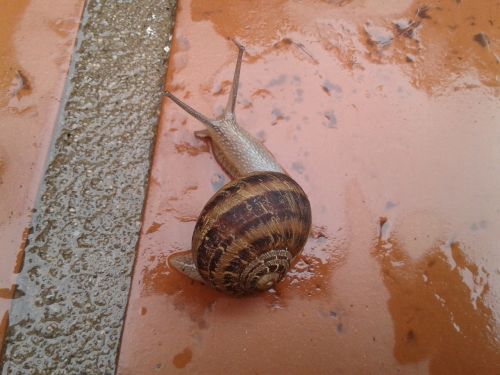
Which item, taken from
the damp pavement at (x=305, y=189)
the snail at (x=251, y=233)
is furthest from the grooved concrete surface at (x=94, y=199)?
the snail at (x=251, y=233)

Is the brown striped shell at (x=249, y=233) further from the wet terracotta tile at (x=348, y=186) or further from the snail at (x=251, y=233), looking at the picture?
the wet terracotta tile at (x=348, y=186)

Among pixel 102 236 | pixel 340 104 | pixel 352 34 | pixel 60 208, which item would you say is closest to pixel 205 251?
pixel 102 236

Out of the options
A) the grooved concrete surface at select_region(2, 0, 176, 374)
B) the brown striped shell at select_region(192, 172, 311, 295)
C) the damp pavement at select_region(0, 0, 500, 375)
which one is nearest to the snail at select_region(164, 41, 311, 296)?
the brown striped shell at select_region(192, 172, 311, 295)

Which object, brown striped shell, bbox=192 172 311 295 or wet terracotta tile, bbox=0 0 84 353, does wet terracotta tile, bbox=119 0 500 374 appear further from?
wet terracotta tile, bbox=0 0 84 353

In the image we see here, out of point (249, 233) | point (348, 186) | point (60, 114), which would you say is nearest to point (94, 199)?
point (60, 114)

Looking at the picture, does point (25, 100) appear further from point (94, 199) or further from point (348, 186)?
point (348, 186)

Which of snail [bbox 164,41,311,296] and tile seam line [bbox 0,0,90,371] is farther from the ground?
tile seam line [bbox 0,0,90,371]

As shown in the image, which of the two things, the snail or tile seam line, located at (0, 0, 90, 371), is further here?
tile seam line, located at (0, 0, 90, 371)
